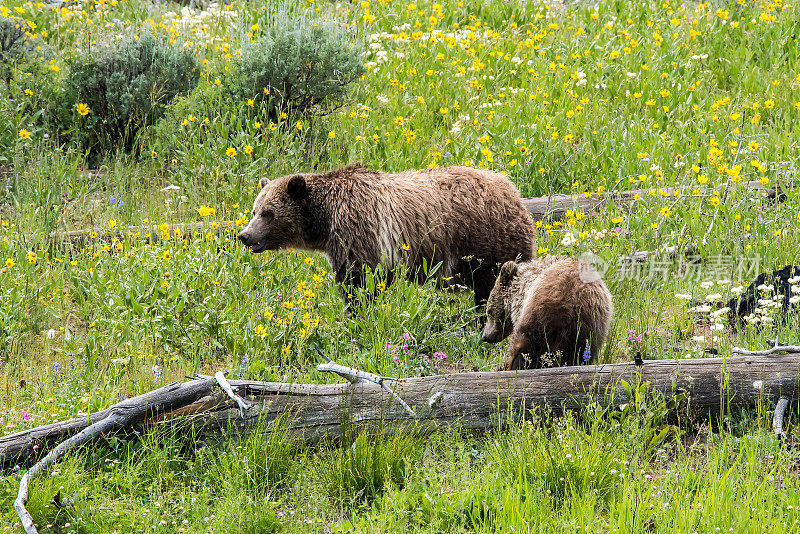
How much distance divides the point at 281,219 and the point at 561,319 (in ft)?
8.24

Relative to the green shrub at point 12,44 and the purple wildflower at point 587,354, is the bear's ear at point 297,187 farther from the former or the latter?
the green shrub at point 12,44

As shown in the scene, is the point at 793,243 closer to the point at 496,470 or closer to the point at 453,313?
the point at 453,313

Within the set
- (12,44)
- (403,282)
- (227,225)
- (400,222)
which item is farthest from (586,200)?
(12,44)

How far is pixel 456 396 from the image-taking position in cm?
427

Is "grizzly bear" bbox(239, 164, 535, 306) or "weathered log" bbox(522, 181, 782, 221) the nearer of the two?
"grizzly bear" bbox(239, 164, 535, 306)

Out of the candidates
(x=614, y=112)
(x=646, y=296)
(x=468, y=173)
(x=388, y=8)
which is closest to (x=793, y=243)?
(x=646, y=296)

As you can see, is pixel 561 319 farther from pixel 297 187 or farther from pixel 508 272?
pixel 297 187

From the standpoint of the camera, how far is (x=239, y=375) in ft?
16.4

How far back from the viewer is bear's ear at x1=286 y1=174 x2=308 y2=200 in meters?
6.19

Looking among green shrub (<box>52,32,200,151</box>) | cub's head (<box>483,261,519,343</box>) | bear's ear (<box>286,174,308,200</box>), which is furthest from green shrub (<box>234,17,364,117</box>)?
cub's head (<box>483,261,519,343</box>)

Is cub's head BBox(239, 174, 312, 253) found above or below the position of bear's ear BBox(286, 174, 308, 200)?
below

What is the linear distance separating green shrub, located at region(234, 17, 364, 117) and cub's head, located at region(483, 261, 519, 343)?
14.6 ft

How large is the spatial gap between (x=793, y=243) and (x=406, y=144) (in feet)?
13.2

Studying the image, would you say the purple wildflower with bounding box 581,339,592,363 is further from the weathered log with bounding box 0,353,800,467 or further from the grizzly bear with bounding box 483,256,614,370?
the weathered log with bounding box 0,353,800,467
